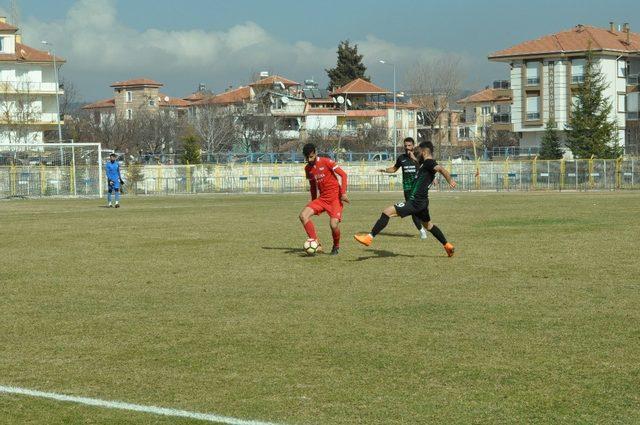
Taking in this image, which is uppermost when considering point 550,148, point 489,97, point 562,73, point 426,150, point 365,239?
point 489,97

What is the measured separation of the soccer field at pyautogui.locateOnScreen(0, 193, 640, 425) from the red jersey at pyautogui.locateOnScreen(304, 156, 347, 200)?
1.03 metres

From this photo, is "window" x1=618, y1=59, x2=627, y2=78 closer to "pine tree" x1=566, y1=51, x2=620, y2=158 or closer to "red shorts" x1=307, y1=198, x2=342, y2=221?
"pine tree" x1=566, y1=51, x2=620, y2=158

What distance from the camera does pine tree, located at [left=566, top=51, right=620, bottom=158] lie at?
7062cm

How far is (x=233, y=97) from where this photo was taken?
122 metres

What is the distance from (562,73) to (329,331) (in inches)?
3296

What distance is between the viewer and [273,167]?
61875 millimetres

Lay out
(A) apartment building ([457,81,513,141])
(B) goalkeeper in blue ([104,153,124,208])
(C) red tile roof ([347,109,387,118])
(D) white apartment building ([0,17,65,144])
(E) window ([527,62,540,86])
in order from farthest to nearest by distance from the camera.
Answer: (A) apartment building ([457,81,513,141]) < (C) red tile roof ([347,109,387,118]) < (E) window ([527,62,540,86]) < (D) white apartment building ([0,17,65,144]) < (B) goalkeeper in blue ([104,153,124,208])

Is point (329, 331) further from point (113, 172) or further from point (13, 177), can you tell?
point (13, 177)

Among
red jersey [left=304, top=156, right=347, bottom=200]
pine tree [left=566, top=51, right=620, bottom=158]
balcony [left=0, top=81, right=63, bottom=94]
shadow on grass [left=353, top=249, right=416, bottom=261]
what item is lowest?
shadow on grass [left=353, top=249, right=416, bottom=261]

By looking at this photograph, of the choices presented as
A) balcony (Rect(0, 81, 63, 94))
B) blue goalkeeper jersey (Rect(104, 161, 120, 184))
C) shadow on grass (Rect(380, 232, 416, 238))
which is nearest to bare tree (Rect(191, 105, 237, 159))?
balcony (Rect(0, 81, 63, 94))

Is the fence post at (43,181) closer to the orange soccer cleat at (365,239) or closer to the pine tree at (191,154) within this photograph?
the pine tree at (191,154)

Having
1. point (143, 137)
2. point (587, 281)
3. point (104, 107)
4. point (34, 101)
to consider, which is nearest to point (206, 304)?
point (587, 281)

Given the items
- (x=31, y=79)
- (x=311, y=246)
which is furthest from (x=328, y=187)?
(x=31, y=79)

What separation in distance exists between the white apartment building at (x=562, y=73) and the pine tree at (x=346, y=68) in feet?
128
